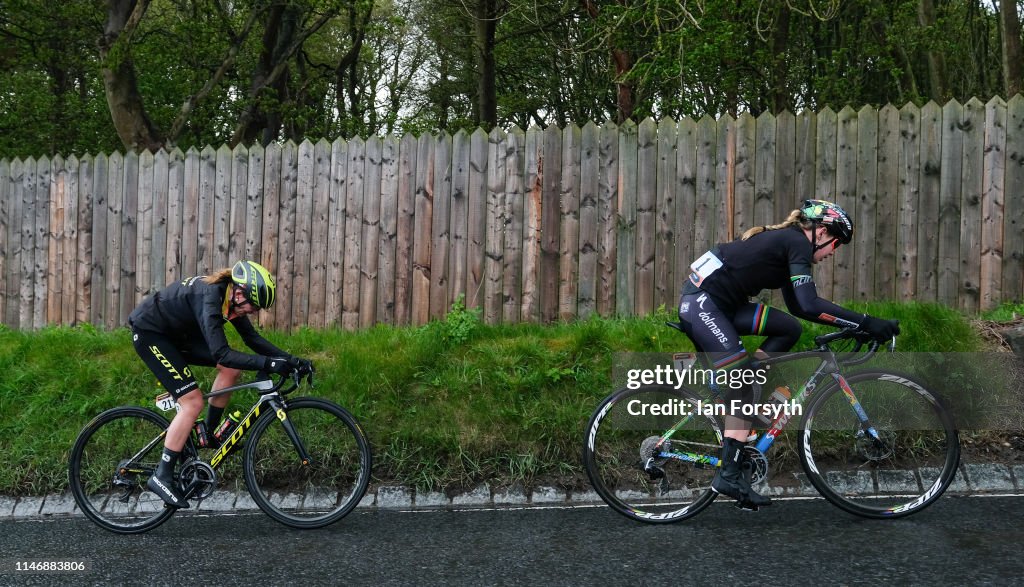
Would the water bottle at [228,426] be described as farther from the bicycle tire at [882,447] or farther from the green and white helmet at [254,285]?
the bicycle tire at [882,447]

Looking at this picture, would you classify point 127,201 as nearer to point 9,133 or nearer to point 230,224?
point 230,224

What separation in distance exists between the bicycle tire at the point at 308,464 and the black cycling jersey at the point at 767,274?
7.47 feet

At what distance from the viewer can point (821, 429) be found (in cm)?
490

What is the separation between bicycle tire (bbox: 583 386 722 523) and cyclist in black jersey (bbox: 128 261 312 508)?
1.77m

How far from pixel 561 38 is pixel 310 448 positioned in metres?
15.2

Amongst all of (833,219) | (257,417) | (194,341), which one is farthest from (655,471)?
(194,341)

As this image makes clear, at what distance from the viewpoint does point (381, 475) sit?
5609mm

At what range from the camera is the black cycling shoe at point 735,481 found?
15.0 ft

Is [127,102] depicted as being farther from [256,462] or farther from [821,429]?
[821,429]

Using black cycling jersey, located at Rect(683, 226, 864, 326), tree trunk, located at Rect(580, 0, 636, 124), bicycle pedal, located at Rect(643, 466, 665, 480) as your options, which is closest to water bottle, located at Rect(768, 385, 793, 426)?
black cycling jersey, located at Rect(683, 226, 864, 326)

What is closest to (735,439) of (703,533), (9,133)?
(703,533)

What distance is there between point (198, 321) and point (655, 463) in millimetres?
2740

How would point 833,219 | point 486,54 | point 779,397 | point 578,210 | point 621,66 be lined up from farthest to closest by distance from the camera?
point 486,54 < point 621,66 < point 578,210 < point 779,397 < point 833,219

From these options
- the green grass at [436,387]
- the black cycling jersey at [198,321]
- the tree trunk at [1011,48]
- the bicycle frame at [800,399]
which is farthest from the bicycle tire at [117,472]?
the tree trunk at [1011,48]
